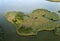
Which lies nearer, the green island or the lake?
the lake

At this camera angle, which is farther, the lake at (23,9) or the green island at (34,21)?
the green island at (34,21)

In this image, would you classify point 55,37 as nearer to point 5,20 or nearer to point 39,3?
point 5,20

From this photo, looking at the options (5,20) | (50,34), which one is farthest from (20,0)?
(50,34)

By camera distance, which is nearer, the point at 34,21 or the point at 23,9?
the point at 34,21
